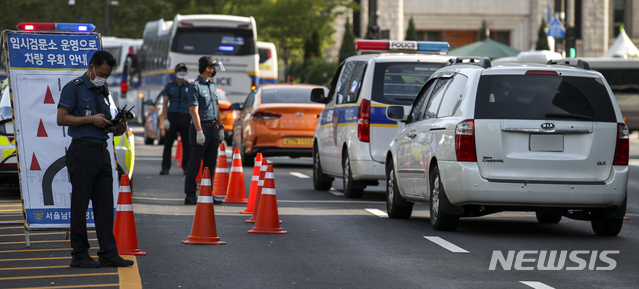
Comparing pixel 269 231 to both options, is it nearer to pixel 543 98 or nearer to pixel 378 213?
pixel 378 213

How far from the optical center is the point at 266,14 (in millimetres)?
52031

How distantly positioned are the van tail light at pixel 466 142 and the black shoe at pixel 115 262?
10.7 feet

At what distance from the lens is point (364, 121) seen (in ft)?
43.0

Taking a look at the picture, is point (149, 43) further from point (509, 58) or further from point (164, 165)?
point (164, 165)

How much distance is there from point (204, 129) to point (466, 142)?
170 inches

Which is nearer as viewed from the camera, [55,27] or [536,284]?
[536,284]

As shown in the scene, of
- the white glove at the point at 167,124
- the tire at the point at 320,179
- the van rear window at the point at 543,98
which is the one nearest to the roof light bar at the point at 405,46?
the tire at the point at 320,179

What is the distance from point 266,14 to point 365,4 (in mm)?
16078

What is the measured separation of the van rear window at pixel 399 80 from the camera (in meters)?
13.2

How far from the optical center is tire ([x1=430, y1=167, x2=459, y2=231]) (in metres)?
9.98

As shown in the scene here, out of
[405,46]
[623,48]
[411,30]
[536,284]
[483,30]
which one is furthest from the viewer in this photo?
[483,30]

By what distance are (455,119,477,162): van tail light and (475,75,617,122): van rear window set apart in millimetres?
129

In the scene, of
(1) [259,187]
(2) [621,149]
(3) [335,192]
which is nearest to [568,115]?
(2) [621,149]

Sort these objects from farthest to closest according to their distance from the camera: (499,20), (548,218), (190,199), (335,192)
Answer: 1. (499,20)
2. (335,192)
3. (190,199)
4. (548,218)
